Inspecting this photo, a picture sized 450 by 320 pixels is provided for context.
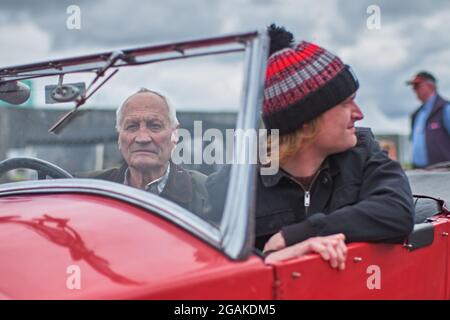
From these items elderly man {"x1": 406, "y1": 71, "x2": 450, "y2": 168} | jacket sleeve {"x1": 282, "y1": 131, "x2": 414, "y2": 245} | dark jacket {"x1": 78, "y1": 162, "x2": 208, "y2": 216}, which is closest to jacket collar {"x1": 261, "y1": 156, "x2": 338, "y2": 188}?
jacket sleeve {"x1": 282, "y1": 131, "x2": 414, "y2": 245}

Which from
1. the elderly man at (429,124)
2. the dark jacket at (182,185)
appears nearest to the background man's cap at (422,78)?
the elderly man at (429,124)

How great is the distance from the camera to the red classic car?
1409 millimetres

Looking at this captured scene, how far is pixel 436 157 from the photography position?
571 cm

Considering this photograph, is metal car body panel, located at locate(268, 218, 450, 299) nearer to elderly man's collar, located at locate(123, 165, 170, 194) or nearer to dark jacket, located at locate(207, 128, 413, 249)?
dark jacket, located at locate(207, 128, 413, 249)

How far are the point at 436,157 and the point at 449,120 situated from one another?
363mm

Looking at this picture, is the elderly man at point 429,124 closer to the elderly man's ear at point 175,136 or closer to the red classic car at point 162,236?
the red classic car at point 162,236

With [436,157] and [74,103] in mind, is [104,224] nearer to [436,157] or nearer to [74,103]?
[74,103]

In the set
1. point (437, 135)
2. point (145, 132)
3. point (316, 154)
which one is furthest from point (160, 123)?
point (437, 135)

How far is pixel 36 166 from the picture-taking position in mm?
2547

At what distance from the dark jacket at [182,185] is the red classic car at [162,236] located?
0.13 feet

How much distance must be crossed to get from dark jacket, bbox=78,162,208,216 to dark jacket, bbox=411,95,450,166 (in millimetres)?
4104

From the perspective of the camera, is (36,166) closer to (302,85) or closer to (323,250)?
(302,85)

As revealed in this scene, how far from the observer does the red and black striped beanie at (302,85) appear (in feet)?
6.28
